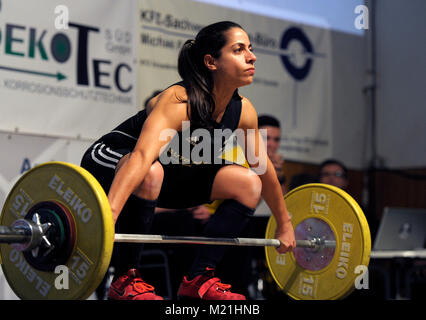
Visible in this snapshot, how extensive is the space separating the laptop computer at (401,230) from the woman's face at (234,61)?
1.70 metres

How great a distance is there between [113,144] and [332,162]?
2.47 m

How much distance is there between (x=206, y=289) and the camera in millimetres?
2039

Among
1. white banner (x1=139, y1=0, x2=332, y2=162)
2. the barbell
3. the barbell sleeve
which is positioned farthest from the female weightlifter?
white banner (x1=139, y1=0, x2=332, y2=162)

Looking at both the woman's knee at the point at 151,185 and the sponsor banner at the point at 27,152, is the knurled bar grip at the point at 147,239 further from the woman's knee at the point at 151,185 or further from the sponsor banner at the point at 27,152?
the sponsor banner at the point at 27,152

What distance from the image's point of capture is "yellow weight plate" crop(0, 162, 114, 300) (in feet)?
5.57

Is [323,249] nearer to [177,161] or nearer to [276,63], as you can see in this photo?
[177,161]

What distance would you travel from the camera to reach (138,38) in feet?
13.3

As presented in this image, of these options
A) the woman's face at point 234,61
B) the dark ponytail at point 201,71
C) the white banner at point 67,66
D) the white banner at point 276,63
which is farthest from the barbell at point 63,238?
the white banner at point 276,63

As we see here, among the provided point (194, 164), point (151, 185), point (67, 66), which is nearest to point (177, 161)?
point (194, 164)

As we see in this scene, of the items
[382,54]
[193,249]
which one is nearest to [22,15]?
[193,249]

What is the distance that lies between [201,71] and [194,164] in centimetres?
31

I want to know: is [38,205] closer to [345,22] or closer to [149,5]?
[149,5]

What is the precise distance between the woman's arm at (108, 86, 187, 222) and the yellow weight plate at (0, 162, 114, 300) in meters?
0.08

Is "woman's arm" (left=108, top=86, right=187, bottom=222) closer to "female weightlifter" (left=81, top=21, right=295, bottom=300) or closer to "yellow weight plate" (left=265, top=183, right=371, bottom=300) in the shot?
"female weightlifter" (left=81, top=21, right=295, bottom=300)
